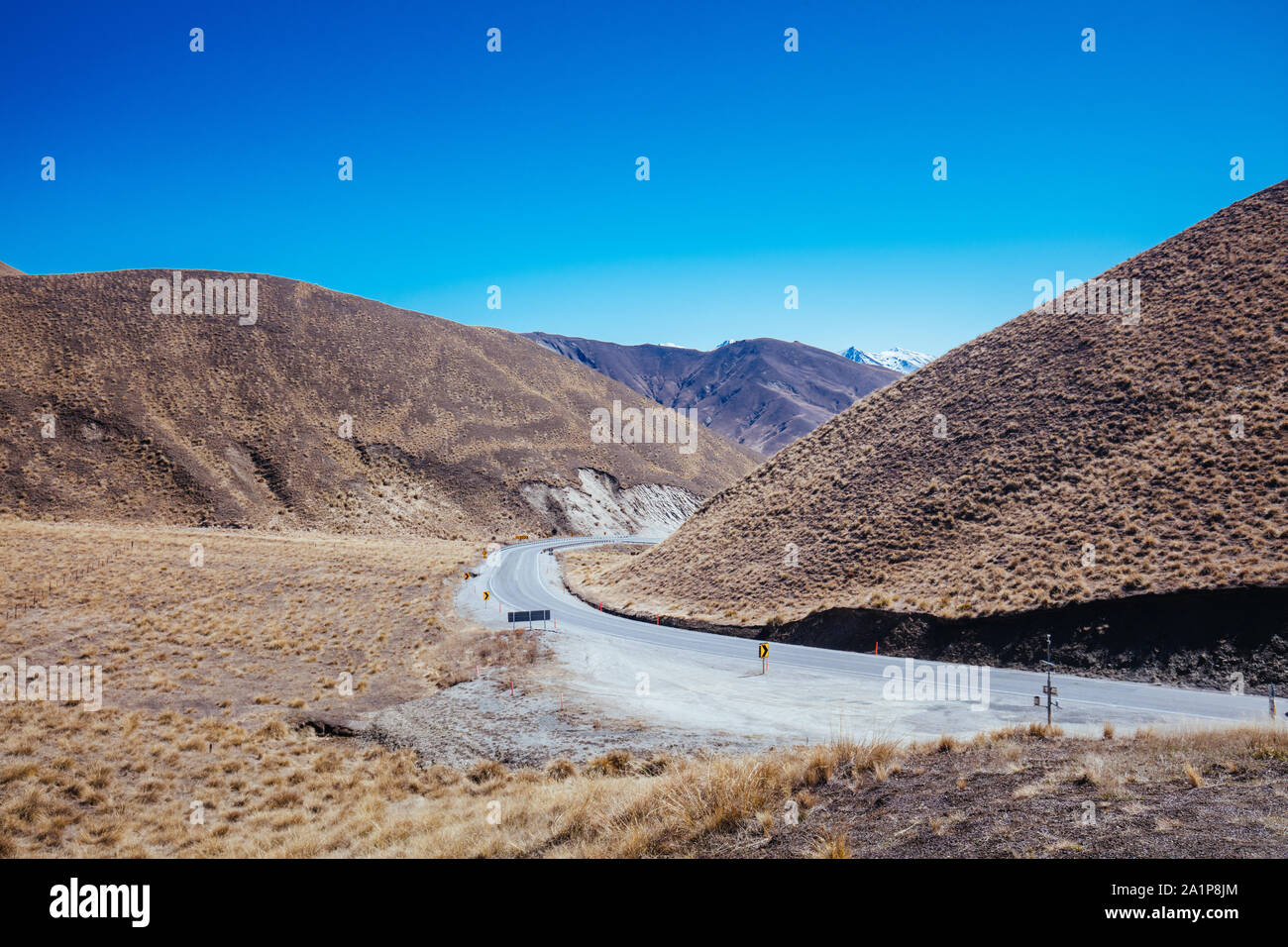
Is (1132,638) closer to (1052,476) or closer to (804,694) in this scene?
(804,694)

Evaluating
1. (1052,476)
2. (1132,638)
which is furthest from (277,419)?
(1132,638)

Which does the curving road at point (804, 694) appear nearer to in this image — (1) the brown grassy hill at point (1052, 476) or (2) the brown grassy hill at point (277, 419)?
(1) the brown grassy hill at point (1052, 476)

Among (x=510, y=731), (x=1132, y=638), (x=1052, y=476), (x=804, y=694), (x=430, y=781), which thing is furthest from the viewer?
(x=1052, y=476)

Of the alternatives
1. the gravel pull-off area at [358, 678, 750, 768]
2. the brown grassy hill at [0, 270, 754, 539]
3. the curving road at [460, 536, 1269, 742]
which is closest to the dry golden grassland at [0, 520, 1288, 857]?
the gravel pull-off area at [358, 678, 750, 768]

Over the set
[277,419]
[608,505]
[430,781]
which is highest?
[277,419]

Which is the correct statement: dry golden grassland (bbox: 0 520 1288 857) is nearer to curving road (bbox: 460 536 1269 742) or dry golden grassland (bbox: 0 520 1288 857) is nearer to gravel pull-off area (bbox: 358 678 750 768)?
gravel pull-off area (bbox: 358 678 750 768)

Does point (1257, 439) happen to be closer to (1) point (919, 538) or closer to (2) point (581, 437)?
(1) point (919, 538)
